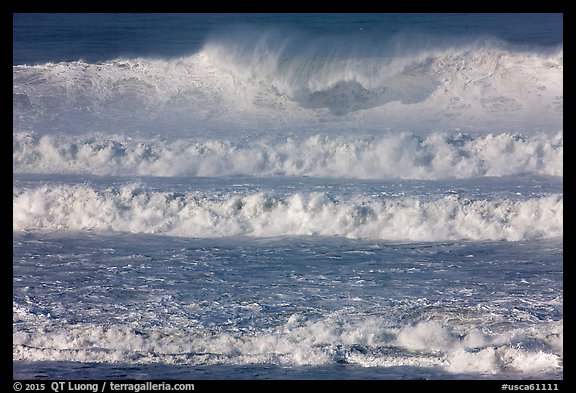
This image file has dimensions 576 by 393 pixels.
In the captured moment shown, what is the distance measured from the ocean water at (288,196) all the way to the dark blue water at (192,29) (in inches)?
3.0

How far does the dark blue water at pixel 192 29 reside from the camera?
17047mm

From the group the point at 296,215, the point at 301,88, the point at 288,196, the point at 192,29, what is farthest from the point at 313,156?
the point at 192,29

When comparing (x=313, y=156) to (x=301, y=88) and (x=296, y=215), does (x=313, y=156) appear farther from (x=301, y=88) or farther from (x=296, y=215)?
(x=301, y=88)

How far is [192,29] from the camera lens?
18.0m

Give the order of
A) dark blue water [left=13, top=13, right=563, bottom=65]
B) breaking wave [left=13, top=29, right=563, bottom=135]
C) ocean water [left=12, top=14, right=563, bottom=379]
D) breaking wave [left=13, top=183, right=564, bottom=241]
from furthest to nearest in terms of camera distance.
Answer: dark blue water [left=13, top=13, right=563, bottom=65] → breaking wave [left=13, top=29, right=563, bottom=135] → breaking wave [left=13, top=183, right=564, bottom=241] → ocean water [left=12, top=14, right=563, bottom=379]

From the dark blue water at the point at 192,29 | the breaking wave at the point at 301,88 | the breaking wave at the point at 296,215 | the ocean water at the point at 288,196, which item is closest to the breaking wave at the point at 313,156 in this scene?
the ocean water at the point at 288,196

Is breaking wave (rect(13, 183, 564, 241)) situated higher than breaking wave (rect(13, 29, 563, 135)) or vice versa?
breaking wave (rect(13, 29, 563, 135))

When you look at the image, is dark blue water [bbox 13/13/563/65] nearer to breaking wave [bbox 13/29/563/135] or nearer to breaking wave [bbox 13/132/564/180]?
breaking wave [bbox 13/29/563/135]

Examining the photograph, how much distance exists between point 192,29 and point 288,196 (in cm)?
866

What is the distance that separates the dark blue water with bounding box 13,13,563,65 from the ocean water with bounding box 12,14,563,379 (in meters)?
0.08

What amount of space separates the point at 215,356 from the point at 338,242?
11.9 ft

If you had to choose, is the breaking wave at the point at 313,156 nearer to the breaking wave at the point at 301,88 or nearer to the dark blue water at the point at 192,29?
the breaking wave at the point at 301,88

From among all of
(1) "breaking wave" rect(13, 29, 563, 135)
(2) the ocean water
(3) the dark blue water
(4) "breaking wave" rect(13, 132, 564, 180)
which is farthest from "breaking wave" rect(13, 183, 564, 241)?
(3) the dark blue water

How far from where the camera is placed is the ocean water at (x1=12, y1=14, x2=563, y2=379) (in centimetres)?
633
